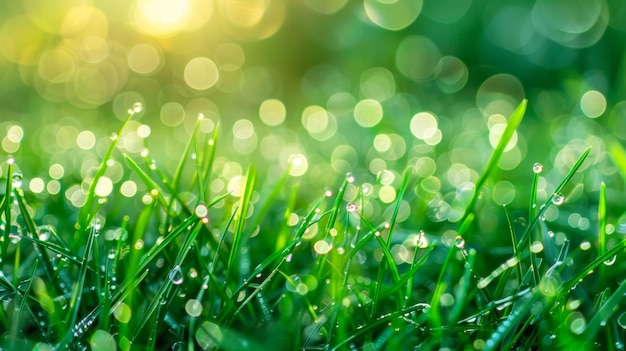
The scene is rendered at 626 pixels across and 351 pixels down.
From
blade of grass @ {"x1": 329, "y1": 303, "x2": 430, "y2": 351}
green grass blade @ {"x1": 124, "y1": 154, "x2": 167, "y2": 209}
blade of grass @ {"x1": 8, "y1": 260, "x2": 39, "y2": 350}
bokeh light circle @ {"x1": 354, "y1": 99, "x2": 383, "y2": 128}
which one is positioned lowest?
bokeh light circle @ {"x1": 354, "y1": 99, "x2": 383, "y2": 128}

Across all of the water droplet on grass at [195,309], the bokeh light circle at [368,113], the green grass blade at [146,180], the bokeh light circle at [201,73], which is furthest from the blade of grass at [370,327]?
the bokeh light circle at [201,73]

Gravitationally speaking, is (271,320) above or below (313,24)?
below

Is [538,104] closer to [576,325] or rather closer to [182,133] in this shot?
[182,133]

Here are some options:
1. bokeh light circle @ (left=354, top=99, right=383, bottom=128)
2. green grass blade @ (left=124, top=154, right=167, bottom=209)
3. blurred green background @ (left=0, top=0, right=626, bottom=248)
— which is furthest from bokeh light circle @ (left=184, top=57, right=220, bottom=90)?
green grass blade @ (left=124, top=154, right=167, bottom=209)

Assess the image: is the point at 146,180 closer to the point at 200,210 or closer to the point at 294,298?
the point at 200,210

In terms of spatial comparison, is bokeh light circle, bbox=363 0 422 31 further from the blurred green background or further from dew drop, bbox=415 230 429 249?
dew drop, bbox=415 230 429 249

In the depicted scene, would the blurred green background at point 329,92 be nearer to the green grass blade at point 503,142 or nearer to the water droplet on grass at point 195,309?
the green grass blade at point 503,142

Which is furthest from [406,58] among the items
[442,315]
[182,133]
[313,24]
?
[442,315]
